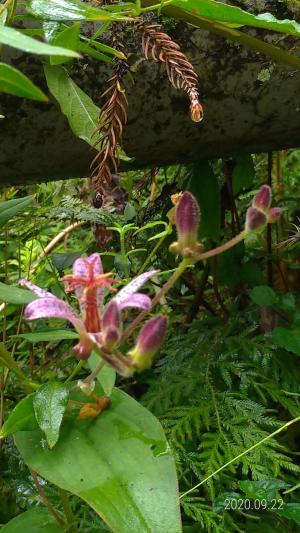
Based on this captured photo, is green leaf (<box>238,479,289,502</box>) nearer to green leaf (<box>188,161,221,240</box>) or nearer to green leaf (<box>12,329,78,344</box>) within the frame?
green leaf (<box>12,329,78,344</box>)

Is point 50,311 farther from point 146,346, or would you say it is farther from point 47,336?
point 47,336

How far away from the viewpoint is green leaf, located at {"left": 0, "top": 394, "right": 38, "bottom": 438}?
0.51 m

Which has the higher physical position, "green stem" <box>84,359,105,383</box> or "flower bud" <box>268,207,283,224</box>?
"flower bud" <box>268,207,283,224</box>

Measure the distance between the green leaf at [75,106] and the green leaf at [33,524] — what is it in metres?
0.35

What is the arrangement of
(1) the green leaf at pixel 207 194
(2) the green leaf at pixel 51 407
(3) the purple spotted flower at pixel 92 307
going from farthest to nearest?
(1) the green leaf at pixel 207 194
(2) the green leaf at pixel 51 407
(3) the purple spotted flower at pixel 92 307

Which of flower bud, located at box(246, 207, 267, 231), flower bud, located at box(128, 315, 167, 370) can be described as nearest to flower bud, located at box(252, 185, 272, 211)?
flower bud, located at box(246, 207, 267, 231)

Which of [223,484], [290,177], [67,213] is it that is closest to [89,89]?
[67,213]

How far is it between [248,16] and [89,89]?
23cm

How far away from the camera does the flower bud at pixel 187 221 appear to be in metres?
0.43

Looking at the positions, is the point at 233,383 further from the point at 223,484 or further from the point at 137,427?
the point at 137,427

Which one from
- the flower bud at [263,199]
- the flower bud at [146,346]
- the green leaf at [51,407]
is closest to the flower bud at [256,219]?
the flower bud at [263,199]

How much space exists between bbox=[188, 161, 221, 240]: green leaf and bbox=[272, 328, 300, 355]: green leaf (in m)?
0.18

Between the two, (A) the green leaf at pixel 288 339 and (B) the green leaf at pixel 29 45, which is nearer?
(B) the green leaf at pixel 29 45

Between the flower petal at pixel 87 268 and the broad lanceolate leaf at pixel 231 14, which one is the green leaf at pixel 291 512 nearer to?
the flower petal at pixel 87 268
